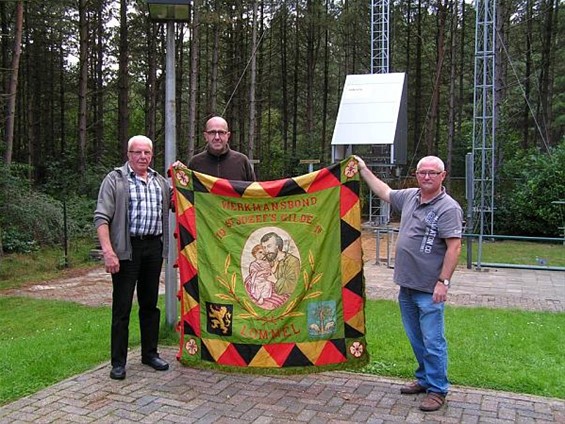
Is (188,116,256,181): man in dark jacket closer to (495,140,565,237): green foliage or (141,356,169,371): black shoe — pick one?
(141,356,169,371): black shoe

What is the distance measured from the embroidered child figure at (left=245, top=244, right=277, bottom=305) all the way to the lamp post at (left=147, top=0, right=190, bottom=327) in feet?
3.23

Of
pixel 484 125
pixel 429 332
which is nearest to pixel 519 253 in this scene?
pixel 484 125

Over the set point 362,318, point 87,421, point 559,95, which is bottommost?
point 87,421

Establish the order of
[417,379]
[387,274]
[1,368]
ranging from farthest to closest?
[387,274], [1,368], [417,379]

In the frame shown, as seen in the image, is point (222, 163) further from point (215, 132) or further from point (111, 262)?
point (111, 262)

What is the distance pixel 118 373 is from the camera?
4617mm

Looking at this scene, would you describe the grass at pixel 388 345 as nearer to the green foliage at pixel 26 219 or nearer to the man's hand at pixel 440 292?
the man's hand at pixel 440 292

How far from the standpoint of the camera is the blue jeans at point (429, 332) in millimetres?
3984

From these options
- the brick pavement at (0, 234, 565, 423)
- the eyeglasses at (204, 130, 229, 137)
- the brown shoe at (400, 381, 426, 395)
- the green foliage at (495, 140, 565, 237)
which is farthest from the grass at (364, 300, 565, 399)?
the green foliage at (495, 140, 565, 237)

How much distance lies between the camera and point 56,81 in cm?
3131

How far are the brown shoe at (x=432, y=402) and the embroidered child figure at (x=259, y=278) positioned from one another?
1.42 m

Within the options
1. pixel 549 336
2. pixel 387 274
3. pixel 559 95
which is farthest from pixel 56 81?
pixel 549 336

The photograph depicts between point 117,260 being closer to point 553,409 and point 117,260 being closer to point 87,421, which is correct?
point 87,421

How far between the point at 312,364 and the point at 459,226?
1.59 m
